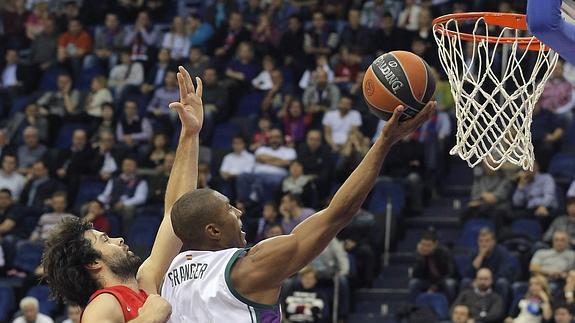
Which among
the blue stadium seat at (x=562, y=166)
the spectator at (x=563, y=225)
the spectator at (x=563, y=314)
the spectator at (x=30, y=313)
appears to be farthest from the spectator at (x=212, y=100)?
the spectator at (x=563, y=314)

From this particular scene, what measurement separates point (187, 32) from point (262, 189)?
13.7ft

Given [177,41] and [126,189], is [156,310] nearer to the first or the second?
[126,189]

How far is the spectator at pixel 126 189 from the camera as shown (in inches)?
564

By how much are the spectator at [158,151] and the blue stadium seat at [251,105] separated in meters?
1.24

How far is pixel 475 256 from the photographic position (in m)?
12.1

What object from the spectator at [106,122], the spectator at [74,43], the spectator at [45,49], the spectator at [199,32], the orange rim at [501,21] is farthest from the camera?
the spectator at [45,49]

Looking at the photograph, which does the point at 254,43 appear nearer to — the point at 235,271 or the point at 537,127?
the point at 537,127

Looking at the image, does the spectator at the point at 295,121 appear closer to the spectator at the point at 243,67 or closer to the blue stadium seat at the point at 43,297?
the spectator at the point at 243,67

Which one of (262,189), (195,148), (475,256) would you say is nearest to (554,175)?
(475,256)

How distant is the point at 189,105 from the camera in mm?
5789

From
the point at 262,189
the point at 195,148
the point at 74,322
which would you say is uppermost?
the point at 195,148

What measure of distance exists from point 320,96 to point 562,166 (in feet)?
10.5

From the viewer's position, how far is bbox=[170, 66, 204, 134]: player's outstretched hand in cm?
569

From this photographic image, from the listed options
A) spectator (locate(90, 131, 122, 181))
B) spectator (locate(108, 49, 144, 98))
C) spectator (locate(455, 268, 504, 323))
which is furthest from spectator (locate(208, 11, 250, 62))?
spectator (locate(455, 268, 504, 323))
